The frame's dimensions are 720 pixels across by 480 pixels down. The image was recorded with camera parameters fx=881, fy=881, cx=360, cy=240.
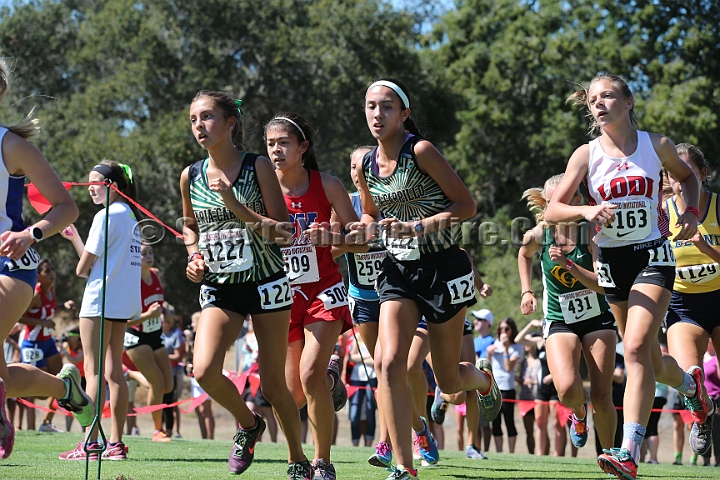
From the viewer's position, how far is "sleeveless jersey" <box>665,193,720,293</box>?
7.29 metres

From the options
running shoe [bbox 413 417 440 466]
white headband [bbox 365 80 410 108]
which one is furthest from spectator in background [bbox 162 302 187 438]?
white headband [bbox 365 80 410 108]

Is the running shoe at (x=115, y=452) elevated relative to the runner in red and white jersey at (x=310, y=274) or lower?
lower

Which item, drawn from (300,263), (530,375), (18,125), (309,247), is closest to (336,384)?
(300,263)

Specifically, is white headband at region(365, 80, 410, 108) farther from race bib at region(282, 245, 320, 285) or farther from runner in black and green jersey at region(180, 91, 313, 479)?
race bib at region(282, 245, 320, 285)

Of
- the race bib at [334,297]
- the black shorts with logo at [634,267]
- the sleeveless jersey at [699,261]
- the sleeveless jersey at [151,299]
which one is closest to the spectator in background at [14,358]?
the sleeveless jersey at [151,299]

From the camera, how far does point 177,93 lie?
25359 millimetres

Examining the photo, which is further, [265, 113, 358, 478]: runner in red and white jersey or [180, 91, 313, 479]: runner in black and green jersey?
[265, 113, 358, 478]: runner in red and white jersey

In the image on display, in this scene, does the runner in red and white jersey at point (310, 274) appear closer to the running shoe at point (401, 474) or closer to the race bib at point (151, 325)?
the running shoe at point (401, 474)

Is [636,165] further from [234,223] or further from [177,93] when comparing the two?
[177,93]

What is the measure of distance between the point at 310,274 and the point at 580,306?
227cm

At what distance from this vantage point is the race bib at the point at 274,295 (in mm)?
5332

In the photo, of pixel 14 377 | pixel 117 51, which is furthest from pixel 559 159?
pixel 14 377

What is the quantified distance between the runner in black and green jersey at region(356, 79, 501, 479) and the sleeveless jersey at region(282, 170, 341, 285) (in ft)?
2.57

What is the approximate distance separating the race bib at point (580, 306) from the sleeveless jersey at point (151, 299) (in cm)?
474
